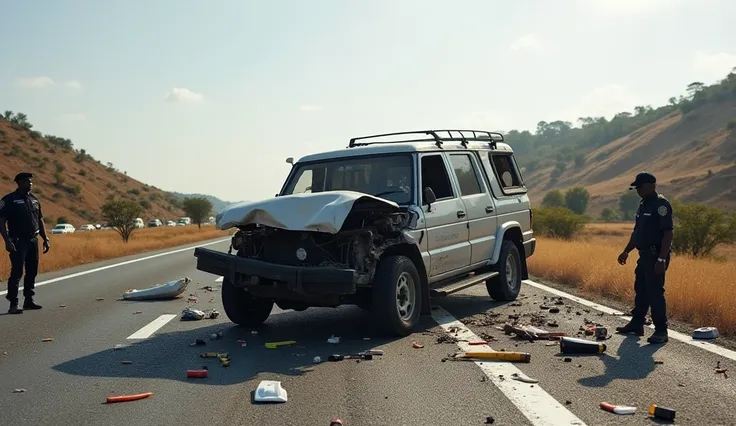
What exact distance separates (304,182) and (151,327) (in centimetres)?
265

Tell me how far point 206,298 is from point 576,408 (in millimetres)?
8236

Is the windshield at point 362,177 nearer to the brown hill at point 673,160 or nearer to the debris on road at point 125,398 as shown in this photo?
the debris on road at point 125,398


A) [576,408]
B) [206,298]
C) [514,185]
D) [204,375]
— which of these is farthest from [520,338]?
[206,298]

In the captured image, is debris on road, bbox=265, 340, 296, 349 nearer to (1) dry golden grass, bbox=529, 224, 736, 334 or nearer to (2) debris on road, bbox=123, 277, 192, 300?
(1) dry golden grass, bbox=529, 224, 736, 334

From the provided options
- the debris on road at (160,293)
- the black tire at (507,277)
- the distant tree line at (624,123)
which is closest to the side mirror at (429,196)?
the black tire at (507,277)

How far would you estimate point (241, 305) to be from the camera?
8.84m

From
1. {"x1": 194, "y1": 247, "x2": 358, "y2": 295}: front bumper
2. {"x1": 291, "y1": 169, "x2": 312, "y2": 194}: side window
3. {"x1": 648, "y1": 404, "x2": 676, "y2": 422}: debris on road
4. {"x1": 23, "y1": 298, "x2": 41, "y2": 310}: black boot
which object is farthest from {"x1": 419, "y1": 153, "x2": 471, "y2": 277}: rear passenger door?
{"x1": 23, "y1": 298, "x2": 41, "y2": 310}: black boot

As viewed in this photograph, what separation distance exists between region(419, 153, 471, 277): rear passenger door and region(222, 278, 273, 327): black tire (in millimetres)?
2094

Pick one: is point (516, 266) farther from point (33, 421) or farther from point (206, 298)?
point (33, 421)

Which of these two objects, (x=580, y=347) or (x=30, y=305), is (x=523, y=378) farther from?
(x=30, y=305)

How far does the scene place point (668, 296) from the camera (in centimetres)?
1016

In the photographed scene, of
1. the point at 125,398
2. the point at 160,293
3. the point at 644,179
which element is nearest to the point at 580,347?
the point at 644,179

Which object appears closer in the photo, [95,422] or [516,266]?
[95,422]

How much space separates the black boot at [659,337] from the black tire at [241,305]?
14.0 feet
